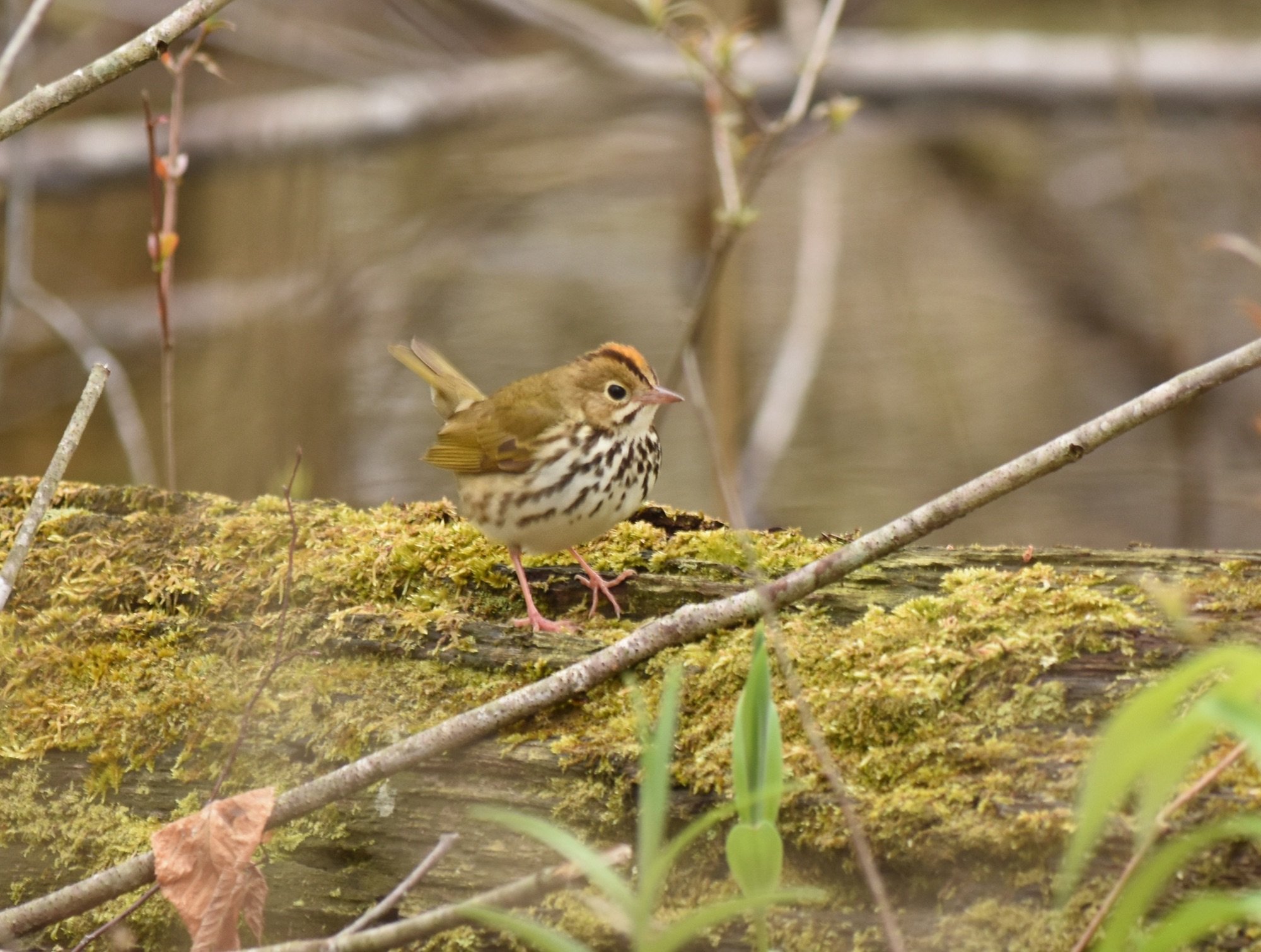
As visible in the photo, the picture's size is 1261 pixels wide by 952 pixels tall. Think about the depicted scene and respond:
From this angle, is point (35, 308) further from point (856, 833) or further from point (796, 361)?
point (856, 833)

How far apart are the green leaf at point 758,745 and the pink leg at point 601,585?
35.2 inches

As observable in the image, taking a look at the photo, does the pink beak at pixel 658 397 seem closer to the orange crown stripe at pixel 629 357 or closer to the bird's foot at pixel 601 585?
the orange crown stripe at pixel 629 357

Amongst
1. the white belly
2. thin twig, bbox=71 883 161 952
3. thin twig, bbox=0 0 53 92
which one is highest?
thin twig, bbox=0 0 53 92

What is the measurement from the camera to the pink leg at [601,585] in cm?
270

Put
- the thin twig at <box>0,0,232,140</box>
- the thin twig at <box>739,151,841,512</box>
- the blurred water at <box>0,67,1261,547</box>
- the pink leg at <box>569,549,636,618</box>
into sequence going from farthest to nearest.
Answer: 1. the blurred water at <box>0,67,1261,547</box>
2. the thin twig at <box>739,151,841,512</box>
3. the pink leg at <box>569,549,636,618</box>
4. the thin twig at <box>0,0,232,140</box>

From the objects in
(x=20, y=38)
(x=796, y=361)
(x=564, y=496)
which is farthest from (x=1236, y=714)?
(x=796, y=361)

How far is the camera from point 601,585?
276 cm

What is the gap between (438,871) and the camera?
2.08m

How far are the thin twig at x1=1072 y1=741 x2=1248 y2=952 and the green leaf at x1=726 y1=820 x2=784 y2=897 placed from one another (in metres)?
0.41

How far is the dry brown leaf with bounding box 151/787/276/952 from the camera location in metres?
2.06

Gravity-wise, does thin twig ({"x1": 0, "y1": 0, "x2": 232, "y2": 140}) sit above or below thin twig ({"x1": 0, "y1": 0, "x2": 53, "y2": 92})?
below

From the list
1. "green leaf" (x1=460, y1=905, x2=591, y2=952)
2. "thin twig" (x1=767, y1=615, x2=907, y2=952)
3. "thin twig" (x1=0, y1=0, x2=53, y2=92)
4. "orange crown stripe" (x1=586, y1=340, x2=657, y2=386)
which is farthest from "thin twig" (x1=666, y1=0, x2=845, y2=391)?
"green leaf" (x1=460, y1=905, x2=591, y2=952)

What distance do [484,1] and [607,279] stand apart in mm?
2585

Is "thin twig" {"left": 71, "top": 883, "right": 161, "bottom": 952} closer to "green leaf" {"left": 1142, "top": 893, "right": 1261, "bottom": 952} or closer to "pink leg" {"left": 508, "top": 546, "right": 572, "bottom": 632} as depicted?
"pink leg" {"left": 508, "top": 546, "right": 572, "bottom": 632}
